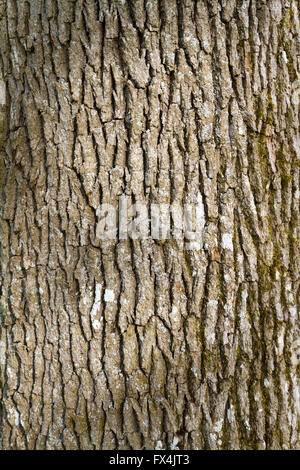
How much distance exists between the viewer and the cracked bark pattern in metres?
1.92

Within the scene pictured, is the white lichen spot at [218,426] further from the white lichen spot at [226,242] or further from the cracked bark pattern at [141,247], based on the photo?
the white lichen spot at [226,242]

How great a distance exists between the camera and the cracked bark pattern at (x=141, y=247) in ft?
6.31

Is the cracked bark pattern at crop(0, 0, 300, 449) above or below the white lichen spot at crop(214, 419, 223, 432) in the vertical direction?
above

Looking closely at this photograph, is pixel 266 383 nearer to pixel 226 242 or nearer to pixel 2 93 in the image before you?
pixel 226 242

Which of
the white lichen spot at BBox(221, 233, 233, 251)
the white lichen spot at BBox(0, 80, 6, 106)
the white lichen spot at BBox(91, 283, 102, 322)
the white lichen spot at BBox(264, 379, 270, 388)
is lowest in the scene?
the white lichen spot at BBox(264, 379, 270, 388)

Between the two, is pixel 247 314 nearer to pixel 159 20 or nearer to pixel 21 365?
pixel 21 365

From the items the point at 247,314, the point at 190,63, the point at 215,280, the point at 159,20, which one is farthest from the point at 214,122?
the point at 247,314

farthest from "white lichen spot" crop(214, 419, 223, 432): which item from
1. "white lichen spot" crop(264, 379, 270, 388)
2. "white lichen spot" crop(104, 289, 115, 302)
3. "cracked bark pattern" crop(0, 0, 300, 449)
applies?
"white lichen spot" crop(104, 289, 115, 302)

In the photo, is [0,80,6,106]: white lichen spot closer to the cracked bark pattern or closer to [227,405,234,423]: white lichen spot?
the cracked bark pattern

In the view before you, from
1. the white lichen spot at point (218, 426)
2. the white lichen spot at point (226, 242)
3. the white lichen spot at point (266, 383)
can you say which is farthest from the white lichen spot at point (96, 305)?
the white lichen spot at point (266, 383)

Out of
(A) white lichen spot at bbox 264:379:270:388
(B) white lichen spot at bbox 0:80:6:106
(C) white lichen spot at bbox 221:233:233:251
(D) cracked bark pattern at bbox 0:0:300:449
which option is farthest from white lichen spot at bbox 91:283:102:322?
(B) white lichen spot at bbox 0:80:6:106

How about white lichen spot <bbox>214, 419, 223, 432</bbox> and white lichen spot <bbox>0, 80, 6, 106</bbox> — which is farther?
white lichen spot <bbox>0, 80, 6, 106</bbox>

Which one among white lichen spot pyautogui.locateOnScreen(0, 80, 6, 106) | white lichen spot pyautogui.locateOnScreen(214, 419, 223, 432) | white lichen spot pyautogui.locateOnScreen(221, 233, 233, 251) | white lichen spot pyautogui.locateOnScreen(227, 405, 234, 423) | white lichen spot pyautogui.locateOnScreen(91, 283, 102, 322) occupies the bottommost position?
white lichen spot pyautogui.locateOnScreen(214, 419, 223, 432)

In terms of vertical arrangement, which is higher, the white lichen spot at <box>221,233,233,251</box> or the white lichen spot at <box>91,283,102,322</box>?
the white lichen spot at <box>221,233,233,251</box>
